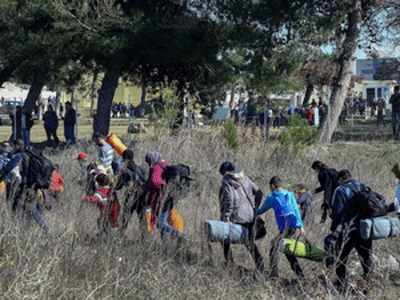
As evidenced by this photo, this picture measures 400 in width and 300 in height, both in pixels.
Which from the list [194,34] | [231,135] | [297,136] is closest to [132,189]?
[231,135]

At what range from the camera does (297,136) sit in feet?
58.1

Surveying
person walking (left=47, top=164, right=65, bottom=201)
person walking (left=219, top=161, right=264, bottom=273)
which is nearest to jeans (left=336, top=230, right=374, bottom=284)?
person walking (left=219, top=161, right=264, bottom=273)

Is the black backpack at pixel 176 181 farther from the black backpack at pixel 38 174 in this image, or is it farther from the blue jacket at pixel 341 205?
the blue jacket at pixel 341 205

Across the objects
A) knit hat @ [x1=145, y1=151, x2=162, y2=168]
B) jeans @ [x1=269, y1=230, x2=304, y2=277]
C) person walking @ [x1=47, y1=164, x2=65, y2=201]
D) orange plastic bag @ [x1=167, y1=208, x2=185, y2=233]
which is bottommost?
jeans @ [x1=269, y1=230, x2=304, y2=277]

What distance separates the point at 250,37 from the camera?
20297 mm

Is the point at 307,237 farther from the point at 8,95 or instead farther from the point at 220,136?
the point at 8,95

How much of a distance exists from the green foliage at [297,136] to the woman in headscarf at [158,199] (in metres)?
7.13

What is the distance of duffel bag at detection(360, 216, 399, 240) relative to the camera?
347 inches

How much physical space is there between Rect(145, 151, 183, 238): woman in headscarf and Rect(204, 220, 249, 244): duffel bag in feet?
2.70

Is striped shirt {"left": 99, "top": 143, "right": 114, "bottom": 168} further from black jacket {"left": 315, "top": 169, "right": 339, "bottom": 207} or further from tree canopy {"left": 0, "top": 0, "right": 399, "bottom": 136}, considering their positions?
tree canopy {"left": 0, "top": 0, "right": 399, "bottom": 136}

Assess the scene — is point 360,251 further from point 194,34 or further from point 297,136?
point 194,34

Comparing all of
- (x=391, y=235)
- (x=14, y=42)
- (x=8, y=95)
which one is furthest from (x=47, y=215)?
(x=8, y=95)

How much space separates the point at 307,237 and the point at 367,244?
1458mm

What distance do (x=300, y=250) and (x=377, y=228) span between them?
0.89 m
